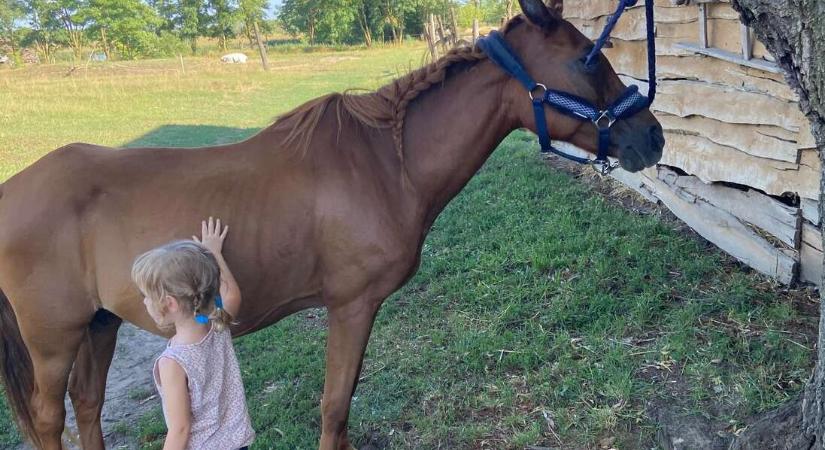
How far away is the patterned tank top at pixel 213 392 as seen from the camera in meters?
2.00

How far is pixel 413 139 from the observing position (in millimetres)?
2693

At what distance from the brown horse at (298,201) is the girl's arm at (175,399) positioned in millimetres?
633

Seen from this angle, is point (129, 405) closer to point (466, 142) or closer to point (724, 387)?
point (466, 142)

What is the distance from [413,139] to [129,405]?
8.34ft

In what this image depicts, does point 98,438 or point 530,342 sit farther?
point 530,342

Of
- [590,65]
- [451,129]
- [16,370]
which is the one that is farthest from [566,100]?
[16,370]

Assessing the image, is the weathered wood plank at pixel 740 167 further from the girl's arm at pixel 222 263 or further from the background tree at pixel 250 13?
the background tree at pixel 250 13

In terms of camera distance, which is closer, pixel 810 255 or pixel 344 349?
pixel 344 349

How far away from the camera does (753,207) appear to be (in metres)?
4.15

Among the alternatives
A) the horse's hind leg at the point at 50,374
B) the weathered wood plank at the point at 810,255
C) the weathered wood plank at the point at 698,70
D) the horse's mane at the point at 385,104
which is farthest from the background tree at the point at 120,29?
the weathered wood plank at the point at 810,255

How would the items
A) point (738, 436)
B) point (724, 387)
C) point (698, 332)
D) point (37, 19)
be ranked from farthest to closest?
point (37, 19)
point (698, 332)
point (724, 387)
point (738, 436)

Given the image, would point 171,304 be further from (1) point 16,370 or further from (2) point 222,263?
(1) point 16,370

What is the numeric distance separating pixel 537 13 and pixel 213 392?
1.87 meters

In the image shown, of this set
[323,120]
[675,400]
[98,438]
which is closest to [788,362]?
[675,400]
